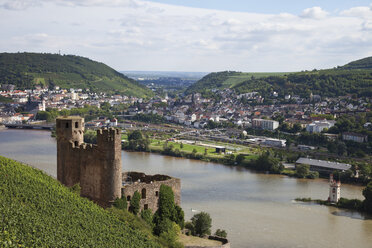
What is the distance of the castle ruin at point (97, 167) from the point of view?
1360 cm

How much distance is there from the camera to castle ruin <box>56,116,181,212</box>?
1360cm

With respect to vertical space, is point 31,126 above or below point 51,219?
below

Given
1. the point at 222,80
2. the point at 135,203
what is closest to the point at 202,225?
the point at 135,203

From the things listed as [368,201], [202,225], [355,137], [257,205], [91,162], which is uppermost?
[91,162]

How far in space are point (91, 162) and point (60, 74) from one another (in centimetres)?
9227

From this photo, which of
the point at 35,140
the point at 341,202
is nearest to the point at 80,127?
the point at 341,202

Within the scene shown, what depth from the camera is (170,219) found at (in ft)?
50.0

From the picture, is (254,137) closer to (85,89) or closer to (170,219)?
(170,219)

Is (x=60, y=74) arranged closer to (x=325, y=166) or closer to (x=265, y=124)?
(x=265, y=124)

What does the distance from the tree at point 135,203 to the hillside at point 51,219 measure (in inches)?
47.4

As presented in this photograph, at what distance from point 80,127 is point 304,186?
18.5 m

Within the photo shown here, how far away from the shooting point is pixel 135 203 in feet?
47.0

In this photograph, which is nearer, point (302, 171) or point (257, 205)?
point (257, 205)

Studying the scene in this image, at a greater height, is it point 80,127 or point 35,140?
point 80,127
